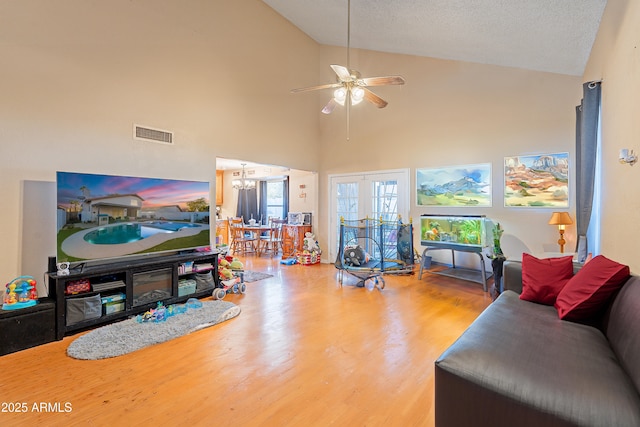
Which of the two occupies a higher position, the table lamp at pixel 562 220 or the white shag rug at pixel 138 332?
the table lamp at pixel 562 220

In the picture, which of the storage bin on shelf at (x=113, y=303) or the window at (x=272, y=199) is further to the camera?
the window at (x=272, y=199)

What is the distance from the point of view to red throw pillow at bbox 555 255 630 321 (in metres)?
1.88

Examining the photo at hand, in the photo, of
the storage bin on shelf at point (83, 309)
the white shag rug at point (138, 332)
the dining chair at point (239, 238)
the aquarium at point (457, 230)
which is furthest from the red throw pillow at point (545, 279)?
the dining chair at point (239, 238)

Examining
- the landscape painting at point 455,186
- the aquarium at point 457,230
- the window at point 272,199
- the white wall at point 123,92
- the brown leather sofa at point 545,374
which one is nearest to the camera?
the brown leather sofa at point 545,374

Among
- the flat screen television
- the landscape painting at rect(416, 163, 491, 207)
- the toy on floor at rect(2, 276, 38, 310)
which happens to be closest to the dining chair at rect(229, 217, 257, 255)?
the flat screen television

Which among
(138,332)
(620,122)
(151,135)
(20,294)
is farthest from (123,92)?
(620,122)

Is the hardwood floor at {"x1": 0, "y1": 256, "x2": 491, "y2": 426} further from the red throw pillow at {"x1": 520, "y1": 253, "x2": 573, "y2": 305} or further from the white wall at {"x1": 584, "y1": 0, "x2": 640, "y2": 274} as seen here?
the white wall at {"x1": 584, "y1": 0, "x2": 640, "y2": 274}

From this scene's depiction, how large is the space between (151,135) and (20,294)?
224 centimetres

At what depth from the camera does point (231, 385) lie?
209 cm

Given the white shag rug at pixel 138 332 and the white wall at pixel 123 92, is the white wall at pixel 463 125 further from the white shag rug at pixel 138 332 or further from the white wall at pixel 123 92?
the white shag rug at pixel 138 332

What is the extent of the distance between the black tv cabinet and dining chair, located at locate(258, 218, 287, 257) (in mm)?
3700

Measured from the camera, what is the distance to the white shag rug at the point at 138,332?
2.57 meters

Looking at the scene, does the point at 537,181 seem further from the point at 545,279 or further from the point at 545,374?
the point at 545,374

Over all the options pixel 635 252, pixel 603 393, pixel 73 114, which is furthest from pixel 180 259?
pixel 635 252
